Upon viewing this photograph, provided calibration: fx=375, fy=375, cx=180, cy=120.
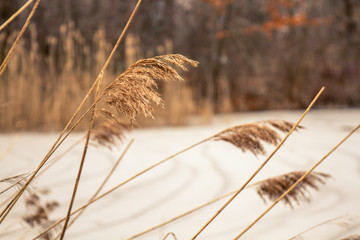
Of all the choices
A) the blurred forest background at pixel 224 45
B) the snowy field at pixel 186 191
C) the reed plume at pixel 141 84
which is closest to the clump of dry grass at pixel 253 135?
the reed plume at pixel 141 84

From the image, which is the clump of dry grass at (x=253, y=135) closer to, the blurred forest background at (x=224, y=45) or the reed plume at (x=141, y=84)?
the reed plume at (x=141, y=84)

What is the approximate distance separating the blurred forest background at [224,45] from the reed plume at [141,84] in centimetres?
351

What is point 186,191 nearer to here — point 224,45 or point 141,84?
point 141,84

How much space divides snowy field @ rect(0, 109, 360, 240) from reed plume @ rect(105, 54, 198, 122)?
0.29 m

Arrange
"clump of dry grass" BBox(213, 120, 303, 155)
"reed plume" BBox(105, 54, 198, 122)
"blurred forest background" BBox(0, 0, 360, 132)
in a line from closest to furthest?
"reed plume" BBox(105, 54, 198, 122) < "clump of dry grass" BBox(213, 120, 303, 155) < "blurred forest background" BBox(0, 0, 360, 132)

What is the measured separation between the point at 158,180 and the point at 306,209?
0.75m

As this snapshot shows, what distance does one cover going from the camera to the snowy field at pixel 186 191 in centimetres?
134

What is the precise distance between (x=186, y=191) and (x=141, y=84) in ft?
3.97

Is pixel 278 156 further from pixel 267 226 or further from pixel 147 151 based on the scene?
pixel 267 226

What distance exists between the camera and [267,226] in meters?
1.37

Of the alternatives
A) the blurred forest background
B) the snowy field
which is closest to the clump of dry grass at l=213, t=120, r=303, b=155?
the snowy field

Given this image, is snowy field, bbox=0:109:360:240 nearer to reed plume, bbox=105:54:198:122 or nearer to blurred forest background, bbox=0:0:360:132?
→ reed plume, bbox=105:54:198:122

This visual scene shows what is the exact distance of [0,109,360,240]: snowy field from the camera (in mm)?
1336

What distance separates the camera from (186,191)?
1.79 metres
